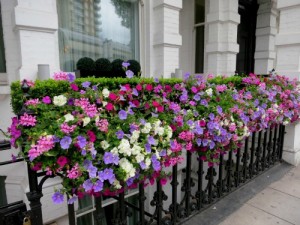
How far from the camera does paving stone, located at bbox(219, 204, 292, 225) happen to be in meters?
2.55

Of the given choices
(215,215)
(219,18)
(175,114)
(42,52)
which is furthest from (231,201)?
Answer: (219,18)

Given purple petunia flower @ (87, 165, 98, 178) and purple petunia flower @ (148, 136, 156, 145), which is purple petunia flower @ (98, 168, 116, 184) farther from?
purple petunia flower @ (148, 136, 156, 145)

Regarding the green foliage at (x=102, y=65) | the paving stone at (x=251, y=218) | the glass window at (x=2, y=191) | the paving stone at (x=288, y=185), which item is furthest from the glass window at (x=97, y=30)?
the paving stone at (x=288, y=185)

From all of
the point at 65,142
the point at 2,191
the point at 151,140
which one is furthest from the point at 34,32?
the point at 2,191

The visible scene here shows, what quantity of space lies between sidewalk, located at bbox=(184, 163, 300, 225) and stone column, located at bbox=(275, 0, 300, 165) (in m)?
0.66

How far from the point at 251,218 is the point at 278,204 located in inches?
21.7

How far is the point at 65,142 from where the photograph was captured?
4.72ft

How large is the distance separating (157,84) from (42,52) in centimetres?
153

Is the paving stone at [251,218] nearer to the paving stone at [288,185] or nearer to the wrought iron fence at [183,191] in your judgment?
the wrought iron fence at [183,191]

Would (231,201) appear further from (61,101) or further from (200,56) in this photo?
(200,56)

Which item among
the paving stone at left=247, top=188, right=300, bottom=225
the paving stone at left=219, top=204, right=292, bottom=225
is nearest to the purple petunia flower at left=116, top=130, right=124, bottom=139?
the paving stone at left=219, top=204, right=292, bottom=225

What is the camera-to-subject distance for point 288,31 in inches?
166

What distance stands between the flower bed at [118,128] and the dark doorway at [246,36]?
5693 mm

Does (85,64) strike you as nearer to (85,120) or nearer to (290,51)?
(85,120)
